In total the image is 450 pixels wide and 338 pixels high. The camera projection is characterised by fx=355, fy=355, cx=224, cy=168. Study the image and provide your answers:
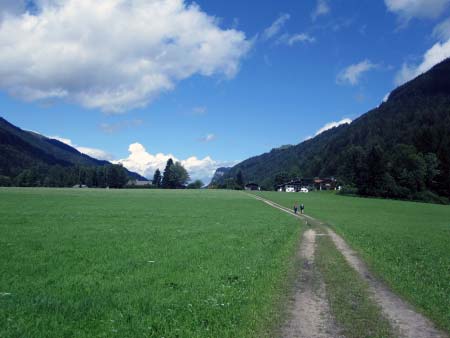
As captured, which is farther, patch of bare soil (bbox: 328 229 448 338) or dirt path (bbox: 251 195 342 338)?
patch of bare soil (bbox: 328 229 448 338)

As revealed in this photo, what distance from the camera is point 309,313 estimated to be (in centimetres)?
980

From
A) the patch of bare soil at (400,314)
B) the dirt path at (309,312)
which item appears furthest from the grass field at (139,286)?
the patch of bare soil at (400,314)

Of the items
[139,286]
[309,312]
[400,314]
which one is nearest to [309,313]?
[309,312]

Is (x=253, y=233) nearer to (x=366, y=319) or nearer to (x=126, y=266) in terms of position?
(x=126, y=266)

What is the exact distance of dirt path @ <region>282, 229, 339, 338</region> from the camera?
336 inches

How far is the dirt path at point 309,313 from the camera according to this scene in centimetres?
855

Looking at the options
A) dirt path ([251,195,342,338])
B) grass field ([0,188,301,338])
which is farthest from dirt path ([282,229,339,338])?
grass field ([0,188,301,338])

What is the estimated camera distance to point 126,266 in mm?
14945

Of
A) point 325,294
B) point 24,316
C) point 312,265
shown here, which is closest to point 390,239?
point 312,265

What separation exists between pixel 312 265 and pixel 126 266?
8282 millimetres

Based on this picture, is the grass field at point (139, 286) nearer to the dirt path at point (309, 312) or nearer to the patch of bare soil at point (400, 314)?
the dirt path at point (309, 312)

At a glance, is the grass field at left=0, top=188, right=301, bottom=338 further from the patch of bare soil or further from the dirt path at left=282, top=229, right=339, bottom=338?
the patch of bare soil

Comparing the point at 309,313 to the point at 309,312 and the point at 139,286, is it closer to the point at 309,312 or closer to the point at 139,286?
the point at 309,312

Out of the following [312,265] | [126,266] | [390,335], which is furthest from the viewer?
[312,265]
